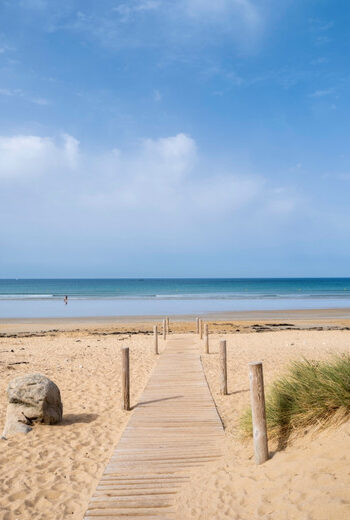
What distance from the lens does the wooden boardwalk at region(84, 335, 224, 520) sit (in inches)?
179

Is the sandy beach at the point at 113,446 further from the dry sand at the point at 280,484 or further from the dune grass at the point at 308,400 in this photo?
the dune grass at the point at 308,400

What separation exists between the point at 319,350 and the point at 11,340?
54.2ft

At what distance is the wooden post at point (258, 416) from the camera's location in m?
5.29

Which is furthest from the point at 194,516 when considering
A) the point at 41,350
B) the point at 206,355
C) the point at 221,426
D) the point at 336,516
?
the point at 41,350

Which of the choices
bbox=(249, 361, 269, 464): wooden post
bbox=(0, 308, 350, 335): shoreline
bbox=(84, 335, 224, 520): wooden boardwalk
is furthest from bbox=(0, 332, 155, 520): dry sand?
bbox=(0, 308, 350, 335): shoreline

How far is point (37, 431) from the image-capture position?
24.7ft

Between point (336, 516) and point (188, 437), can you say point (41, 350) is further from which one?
point (336, 516)

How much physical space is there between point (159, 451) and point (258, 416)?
1798 millimetres

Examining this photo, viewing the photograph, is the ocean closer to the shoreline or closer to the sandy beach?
the shoreline

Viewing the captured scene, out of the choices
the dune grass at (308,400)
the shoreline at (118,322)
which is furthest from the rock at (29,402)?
the shoreline at (118,322)

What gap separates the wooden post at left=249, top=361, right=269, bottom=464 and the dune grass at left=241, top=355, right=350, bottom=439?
620 millimetres

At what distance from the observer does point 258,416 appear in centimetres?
536

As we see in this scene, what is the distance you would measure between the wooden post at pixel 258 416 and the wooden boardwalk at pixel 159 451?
887mm

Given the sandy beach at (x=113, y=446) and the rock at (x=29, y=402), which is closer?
the sandy beach at (x=113, y=446)
